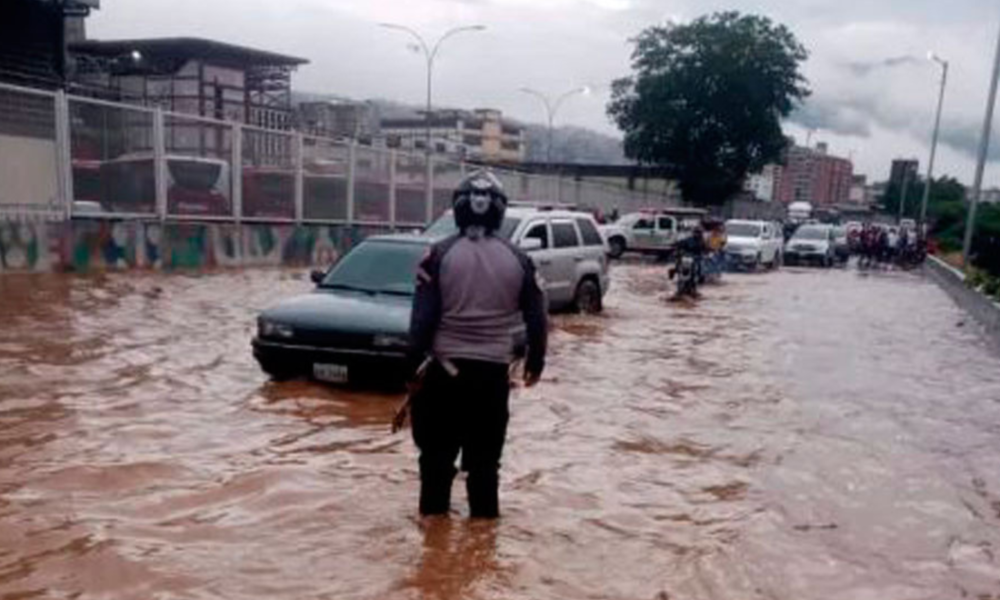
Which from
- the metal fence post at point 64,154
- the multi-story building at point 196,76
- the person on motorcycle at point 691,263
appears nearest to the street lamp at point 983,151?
the person on motorcycle at point 691,263

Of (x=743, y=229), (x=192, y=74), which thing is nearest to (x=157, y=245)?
(x=743, y=229)

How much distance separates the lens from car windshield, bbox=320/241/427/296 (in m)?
9.30

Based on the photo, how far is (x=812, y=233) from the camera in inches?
1532

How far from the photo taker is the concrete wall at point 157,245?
14.8m

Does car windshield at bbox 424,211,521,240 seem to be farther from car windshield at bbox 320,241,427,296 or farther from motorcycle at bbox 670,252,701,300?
motorcycle at bbox 670,252,701,300

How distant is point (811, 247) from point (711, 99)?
21.7 metres

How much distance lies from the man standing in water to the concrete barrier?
1309cm

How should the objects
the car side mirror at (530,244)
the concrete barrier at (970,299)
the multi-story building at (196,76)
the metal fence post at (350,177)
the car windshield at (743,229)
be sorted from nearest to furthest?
the car side mirror at (530,244)
the concrete barrier at (970,299)
the metal fence post at (350,177)
the car windshield at (743,229)
the multi-story building at (196,76)

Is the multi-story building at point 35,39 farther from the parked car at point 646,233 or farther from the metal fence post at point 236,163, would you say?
the parked car at point 646,233

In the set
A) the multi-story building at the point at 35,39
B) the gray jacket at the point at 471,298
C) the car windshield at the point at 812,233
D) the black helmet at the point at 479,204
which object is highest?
the multi-story building at the point at 35,39

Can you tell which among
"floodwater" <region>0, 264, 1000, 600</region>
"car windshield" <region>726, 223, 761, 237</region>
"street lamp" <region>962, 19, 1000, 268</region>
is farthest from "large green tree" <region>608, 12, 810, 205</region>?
"floodwater" <region>0, 264, 1000, 600</region>

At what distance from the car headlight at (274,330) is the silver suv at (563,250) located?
540 cm

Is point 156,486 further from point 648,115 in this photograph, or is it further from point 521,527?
point 648,115

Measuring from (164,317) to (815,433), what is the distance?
8.33 meters
